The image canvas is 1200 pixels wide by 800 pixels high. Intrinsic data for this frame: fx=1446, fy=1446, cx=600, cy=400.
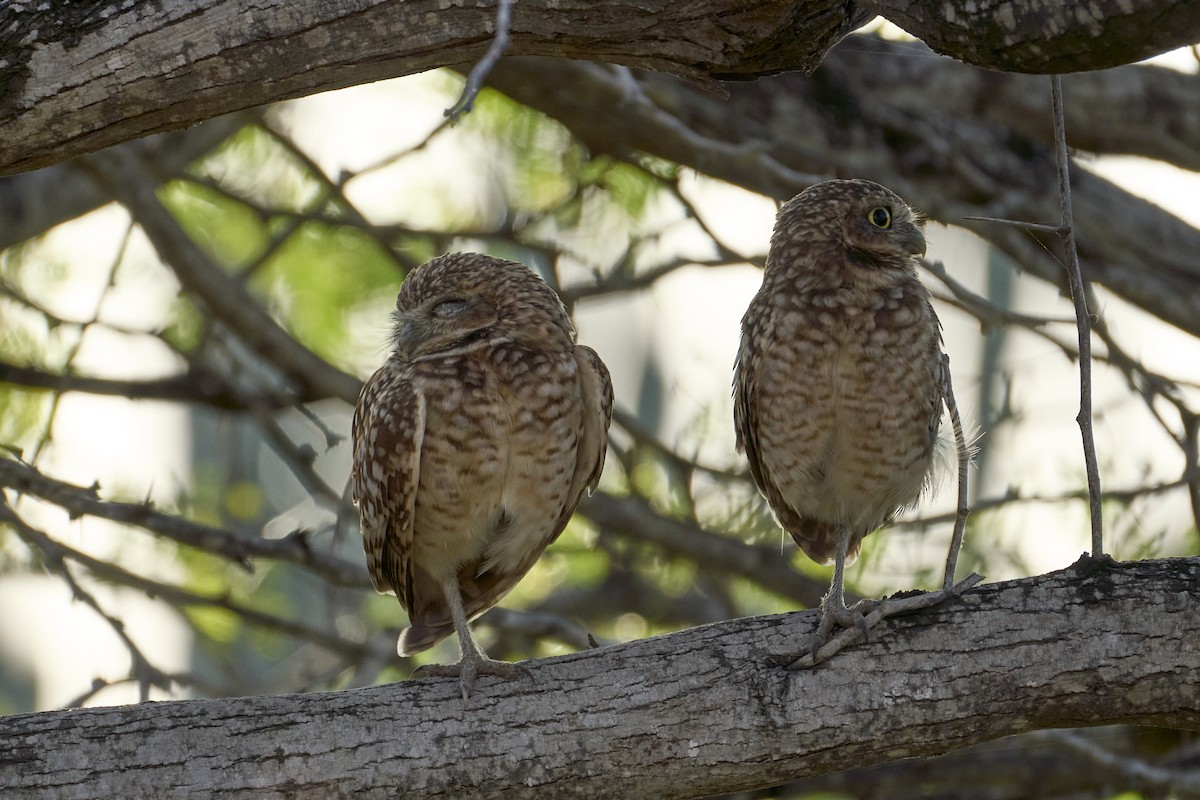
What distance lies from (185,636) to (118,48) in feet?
13.7

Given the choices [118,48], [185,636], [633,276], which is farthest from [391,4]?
[185,636]

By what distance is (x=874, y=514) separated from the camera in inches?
132

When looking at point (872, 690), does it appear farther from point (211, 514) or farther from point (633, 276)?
point (211, 514)

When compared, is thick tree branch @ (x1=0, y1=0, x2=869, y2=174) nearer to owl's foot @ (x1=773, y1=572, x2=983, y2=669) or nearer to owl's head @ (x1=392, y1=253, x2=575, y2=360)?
owl's head @ (x1=392, y1=253, x2=575, y2=360)

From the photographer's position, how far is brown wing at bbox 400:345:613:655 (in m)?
3.53

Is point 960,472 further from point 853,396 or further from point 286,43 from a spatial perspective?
point 286,43

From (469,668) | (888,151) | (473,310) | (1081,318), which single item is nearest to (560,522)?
(473,310)

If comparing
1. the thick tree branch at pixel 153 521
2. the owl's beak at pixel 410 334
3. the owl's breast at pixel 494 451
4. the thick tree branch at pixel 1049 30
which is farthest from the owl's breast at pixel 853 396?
the thick tree branch at pixel 153 521

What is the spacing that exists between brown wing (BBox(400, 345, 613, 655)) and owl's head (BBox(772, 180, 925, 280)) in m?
0.57

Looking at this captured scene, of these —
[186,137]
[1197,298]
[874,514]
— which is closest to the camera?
[874,514]

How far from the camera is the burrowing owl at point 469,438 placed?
338 centimetres

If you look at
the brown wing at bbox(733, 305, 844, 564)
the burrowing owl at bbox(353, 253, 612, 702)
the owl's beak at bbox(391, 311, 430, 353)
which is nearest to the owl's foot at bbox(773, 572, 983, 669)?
the brown wing at bbox(733, 305, 844, 564)

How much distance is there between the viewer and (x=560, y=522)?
363cm

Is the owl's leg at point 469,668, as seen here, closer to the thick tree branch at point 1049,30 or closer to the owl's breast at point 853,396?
the owl's breast at point 853,396
